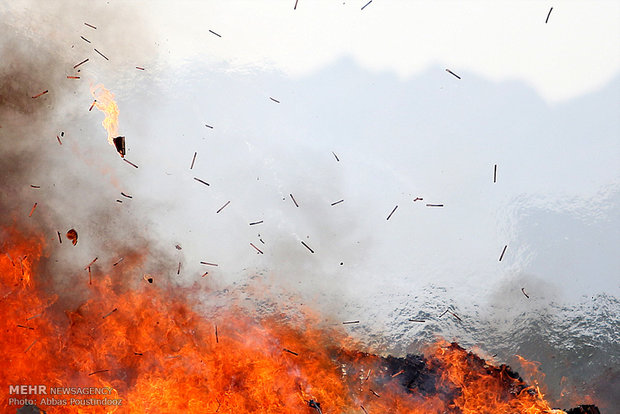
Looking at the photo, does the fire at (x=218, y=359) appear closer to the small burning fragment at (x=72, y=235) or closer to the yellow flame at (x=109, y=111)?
the small burning fragment at (x=72, y=235)

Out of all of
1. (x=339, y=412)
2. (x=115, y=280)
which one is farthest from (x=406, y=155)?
(x=115, y=280)

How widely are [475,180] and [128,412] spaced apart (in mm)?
8668

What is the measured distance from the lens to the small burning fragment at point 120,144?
8.70 m

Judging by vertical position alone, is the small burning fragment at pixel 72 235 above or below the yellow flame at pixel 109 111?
below

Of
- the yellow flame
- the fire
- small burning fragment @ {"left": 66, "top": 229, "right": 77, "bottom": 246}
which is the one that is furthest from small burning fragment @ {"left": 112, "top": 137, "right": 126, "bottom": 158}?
the fire

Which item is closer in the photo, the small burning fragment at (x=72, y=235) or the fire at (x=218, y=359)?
the fire at (x=218, y=359)

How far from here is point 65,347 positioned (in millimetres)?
8891

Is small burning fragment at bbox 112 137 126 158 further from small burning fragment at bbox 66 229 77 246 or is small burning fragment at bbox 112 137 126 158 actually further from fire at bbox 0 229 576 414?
fire at bbox 0 229 576 414

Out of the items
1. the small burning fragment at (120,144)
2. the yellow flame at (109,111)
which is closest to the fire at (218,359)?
the small burning fragment at (120,144)

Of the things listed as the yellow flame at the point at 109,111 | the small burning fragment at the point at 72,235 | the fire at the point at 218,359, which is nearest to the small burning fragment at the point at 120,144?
the yellow flame at the point at 109,111

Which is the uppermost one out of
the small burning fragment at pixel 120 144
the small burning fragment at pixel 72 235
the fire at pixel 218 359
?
the small burning fragment at pixel 120 144

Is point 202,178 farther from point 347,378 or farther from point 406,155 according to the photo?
point 347,378

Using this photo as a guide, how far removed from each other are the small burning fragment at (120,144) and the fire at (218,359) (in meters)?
2.24

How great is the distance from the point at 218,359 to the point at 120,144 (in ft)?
16.0
